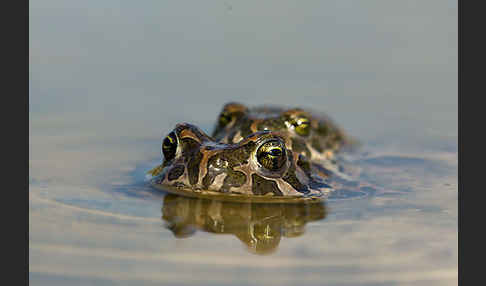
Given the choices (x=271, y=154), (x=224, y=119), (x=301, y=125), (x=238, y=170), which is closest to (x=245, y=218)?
(x=238, y=170)

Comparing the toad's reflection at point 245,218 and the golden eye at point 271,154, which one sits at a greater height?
the golden eye at point 271,154

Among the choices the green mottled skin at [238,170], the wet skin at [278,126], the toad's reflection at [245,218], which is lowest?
the toad's reflection at [245,218]

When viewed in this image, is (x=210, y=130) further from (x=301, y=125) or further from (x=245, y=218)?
(x=245, y=218)

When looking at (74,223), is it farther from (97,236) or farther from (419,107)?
(419,107)

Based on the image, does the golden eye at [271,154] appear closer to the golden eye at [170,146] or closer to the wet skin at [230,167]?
the wet skin at [230,167]

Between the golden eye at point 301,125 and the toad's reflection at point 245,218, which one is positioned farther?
the golden eye at point 301,125

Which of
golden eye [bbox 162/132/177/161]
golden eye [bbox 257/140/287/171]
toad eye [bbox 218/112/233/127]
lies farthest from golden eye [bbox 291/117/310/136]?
golden eye [bbox 162/132/177/161]

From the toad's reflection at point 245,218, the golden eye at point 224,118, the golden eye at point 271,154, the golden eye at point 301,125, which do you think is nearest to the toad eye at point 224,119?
the golden eye at point 224,118

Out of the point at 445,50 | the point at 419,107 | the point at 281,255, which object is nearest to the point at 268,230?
the point at 281,255
